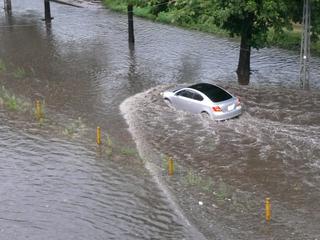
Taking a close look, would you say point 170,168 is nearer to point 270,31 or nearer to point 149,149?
point 149,149

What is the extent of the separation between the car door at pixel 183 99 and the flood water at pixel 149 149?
2.05 ft

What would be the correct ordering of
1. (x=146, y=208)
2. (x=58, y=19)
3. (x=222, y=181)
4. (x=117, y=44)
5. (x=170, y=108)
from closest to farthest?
(x=146, y=208) < (x=222, y=181) < (x=170, y=108) < (x=117, y=44) < (x=58, y=19)

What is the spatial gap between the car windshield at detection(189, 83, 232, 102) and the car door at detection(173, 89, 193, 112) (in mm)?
425

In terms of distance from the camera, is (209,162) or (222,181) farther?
(209,162)

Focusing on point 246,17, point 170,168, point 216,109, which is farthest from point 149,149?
point 246,17

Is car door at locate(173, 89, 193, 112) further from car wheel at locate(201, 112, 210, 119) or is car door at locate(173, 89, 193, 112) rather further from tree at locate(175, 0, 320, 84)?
tree at locate(175, 0, 320, 84)

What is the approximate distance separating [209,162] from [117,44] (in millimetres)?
20107

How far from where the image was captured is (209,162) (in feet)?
66.9

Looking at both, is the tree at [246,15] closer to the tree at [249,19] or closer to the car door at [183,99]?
the tree at [249,19]

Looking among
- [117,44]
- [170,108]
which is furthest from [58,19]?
[170,108]

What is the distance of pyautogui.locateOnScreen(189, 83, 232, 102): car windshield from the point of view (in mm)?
24625

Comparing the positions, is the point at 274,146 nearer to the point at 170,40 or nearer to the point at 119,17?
the point at 170,40

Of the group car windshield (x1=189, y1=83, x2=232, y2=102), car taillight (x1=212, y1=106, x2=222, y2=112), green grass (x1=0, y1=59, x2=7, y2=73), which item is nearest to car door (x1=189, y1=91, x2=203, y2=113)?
car windshield (x1=189, y1=83, x2=232, y2=102)

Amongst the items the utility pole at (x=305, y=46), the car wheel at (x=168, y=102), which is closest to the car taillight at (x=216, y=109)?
the car wheel at (x=168, y=102)
